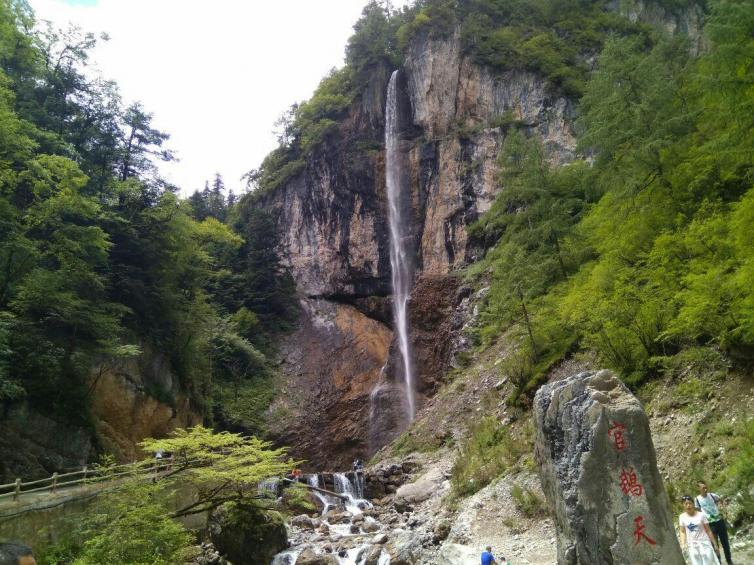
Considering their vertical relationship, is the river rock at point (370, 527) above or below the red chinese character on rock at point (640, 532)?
below

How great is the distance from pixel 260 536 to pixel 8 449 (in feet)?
24.3

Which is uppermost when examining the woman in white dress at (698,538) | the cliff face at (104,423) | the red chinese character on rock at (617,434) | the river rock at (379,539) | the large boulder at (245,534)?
the cliff face at (104,423)

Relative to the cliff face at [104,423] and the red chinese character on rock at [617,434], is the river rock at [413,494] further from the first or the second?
the cliff face at [104,423]

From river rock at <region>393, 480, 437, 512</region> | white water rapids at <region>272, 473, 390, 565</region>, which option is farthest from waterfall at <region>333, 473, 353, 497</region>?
river rock at <region>393, 480, 437, 512</region>

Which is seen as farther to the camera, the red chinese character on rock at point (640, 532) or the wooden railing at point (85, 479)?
the wooden railing at point (85, 479)

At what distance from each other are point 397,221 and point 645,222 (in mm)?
22957

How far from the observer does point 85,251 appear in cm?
1691

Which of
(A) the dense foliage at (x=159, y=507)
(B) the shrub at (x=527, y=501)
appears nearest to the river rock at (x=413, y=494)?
(A) the dense foliage at (x=159, y=507)

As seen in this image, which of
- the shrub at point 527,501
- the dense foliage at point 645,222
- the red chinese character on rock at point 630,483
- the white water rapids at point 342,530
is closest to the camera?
the red chinese character on rock at point 630,483

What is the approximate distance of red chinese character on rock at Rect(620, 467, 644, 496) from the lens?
5770mm

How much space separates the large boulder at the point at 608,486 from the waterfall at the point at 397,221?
2381 cm

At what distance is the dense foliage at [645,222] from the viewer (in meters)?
9.04

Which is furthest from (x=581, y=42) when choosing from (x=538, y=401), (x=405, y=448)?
(x=538, y=401)

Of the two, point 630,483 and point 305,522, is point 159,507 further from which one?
point 630,483
